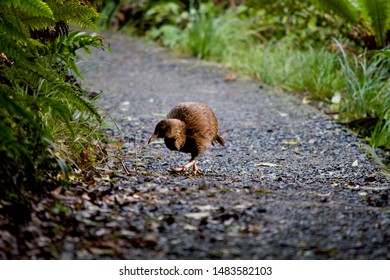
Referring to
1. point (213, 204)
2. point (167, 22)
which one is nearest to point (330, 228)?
point (213, 204)

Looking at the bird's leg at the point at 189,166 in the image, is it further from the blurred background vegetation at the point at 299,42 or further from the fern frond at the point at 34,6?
the blurred background vegetation at the point at 299,42

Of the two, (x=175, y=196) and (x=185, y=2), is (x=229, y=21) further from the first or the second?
(x=175, y=196)

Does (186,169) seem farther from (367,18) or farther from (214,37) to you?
(214,37)

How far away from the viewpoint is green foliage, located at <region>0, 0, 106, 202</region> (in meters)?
3.08

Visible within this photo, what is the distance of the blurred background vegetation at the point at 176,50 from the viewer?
10.8 feet

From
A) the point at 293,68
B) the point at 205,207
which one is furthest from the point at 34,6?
the point at 293,68

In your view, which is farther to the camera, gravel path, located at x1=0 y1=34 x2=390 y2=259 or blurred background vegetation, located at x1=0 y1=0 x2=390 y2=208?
blurred background vegetation, located at x1=0 y1=0 x2=390 y2=208

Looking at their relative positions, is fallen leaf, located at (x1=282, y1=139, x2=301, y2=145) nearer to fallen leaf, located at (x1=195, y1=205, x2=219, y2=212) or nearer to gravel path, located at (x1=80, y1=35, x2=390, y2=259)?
gravel path, located at (x1=80, y1=35, x2=390, y2=259)

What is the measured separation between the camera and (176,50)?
Answer: 9.70 m

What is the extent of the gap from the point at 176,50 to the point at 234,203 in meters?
6.54

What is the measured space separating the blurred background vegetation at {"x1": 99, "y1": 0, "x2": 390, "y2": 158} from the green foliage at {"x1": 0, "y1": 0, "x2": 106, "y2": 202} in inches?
89.7

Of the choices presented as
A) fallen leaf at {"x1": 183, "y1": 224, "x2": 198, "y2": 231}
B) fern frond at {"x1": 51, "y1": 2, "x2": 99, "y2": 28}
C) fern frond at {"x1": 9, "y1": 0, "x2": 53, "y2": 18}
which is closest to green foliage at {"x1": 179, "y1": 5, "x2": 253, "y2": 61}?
fern frond at {"x1": 51, "y1": 2, "x2": 99, "y2": 28}

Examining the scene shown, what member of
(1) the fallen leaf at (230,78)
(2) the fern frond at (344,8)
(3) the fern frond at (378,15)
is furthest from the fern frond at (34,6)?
(1) the fallen leaf at (230,78)
